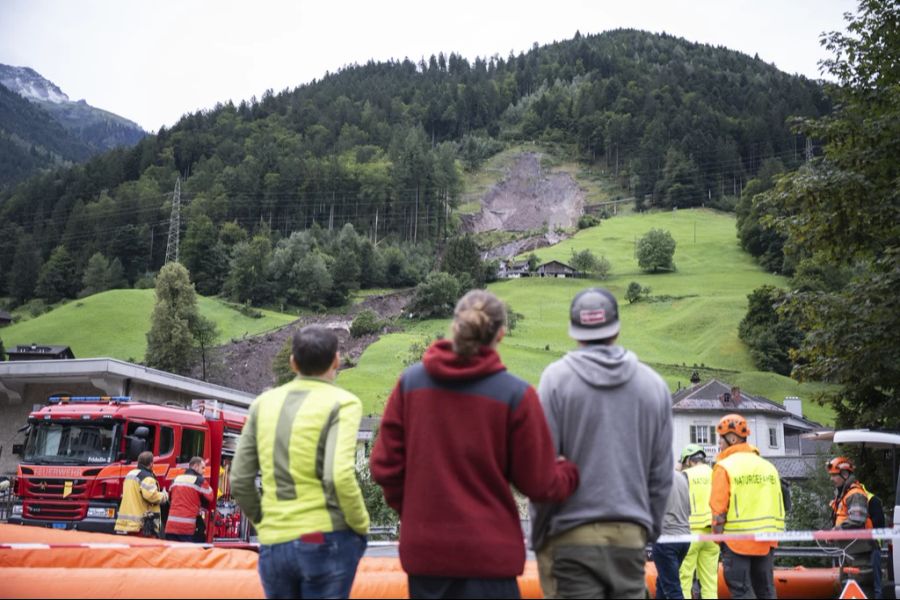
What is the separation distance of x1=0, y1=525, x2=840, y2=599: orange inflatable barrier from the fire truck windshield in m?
8.62

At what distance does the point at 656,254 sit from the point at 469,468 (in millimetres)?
119831

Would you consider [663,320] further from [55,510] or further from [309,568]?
[309,568]

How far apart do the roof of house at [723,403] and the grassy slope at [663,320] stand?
3081 millimetres

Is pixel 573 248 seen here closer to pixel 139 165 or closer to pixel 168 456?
pixel 139 165

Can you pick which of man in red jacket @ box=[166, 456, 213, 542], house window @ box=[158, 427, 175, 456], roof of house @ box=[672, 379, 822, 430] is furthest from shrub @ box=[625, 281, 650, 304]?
man in red jacket @ box=[166, 456, 213, 542]

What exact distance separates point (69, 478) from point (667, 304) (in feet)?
305

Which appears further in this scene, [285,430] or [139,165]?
[139,165]

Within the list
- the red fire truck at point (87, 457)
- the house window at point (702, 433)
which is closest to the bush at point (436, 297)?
the house window at point (702, 433)

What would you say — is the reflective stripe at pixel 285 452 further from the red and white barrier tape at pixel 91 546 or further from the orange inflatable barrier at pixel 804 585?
the orange inflatable barrier at pixel 804 585

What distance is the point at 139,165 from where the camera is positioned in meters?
167

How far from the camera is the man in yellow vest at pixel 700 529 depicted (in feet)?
29.5

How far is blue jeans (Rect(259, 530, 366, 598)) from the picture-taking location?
14.7 ft

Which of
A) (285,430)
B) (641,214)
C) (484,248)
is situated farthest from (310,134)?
(285,430)

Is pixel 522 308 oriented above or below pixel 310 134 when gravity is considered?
below
